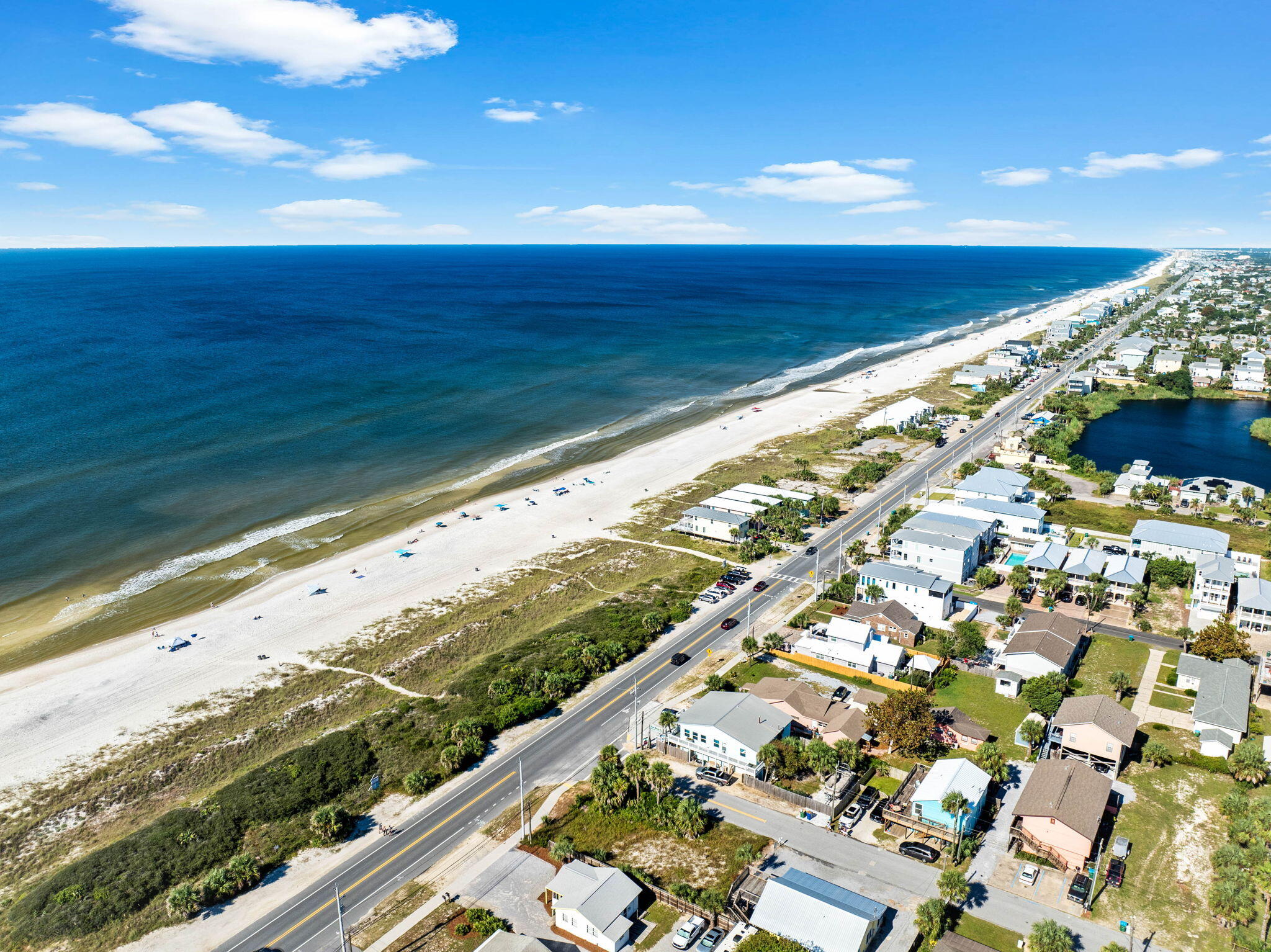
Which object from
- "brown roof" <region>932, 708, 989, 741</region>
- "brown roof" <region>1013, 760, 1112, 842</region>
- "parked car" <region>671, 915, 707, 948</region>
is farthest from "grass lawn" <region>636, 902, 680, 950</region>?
"brown roof" <region>932, 708, 989, 741</region>

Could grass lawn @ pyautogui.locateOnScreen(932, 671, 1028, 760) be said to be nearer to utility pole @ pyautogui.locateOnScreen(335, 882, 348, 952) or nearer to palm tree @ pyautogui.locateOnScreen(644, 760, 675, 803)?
palm tree @ pyautogui.locateOnScreen(644, 760, 675, 803)

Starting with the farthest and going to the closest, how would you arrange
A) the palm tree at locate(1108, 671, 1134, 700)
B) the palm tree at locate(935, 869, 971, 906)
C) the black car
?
the palm tree at locate(1108, 671, 1134, 700)
the black car
the palm tree at locate(935, 869, 971, 906)

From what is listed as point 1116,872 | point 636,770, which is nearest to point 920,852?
point 1116,872

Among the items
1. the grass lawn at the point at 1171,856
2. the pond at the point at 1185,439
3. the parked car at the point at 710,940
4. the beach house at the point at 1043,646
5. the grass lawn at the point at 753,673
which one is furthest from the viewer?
the pond at the point at 1185,439

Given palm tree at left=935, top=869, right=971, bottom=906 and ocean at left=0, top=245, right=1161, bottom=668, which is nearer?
palm tree at left=935, top=869, right=971, bottom=906

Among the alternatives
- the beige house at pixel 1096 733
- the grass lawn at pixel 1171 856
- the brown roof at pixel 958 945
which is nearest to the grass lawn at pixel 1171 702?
Answer: the beige house at pixel 1096 733

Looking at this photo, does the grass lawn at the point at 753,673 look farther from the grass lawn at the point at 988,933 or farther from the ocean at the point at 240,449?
the ocean at the point at 240,449

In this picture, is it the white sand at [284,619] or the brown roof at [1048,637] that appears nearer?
the white sand at [284,619]

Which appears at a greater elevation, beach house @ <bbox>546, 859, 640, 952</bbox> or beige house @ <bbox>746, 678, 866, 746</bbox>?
beige house @ <bbox>746, 678, 866, 746</bbox>
